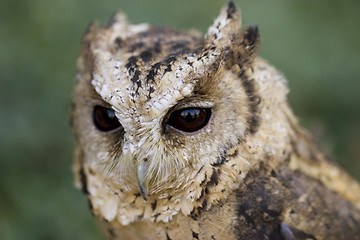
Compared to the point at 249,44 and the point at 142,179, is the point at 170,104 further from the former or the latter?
Result: the point at 249,44

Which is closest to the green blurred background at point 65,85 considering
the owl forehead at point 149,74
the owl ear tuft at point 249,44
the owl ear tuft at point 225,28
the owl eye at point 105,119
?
the owl eye at point 105,119

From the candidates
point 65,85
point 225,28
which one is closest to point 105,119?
point 225,28

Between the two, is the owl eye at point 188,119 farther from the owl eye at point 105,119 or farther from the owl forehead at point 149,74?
the owl eye at point 105,119

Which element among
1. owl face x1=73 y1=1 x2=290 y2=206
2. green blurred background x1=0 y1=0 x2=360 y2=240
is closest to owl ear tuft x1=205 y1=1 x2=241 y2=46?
owl face x1=73 y1=1 x2=290 y2=206

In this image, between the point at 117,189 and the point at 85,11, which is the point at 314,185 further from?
the point at 85,11

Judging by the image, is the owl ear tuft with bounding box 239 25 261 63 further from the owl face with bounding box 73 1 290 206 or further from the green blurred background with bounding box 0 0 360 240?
the green blurred background with bounding box 0 0 360 240

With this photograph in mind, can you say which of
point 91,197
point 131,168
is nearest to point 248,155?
point 131,168
